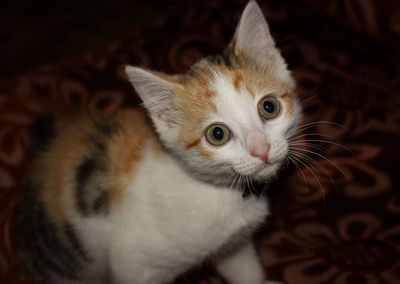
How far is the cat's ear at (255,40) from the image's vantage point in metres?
1.05

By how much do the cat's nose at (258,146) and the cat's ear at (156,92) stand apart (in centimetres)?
25

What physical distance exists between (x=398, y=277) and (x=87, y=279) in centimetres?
96

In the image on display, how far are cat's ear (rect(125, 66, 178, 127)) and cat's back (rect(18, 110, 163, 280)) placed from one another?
12 cm

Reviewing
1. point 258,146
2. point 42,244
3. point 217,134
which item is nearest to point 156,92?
point 217,134

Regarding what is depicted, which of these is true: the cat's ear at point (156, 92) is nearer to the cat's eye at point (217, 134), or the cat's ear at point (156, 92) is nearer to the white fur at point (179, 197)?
the white fur at point (179, 197)

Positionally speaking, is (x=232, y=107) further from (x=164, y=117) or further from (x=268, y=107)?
(x=164, y=117)

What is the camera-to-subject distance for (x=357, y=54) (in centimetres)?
174

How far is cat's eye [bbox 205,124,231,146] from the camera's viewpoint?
3.21 feet

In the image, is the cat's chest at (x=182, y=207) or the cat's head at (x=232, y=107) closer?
the cat's head at (x=232, y=107)

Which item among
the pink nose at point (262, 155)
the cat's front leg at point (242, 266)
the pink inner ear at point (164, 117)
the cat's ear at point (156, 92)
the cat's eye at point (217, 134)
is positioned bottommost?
the cat's front leg at point (242, 266)

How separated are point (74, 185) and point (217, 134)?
49cm

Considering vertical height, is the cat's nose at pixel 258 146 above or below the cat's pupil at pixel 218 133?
below

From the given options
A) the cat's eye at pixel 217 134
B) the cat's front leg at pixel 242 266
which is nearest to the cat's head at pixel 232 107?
the cat's eye at pixel 217 134

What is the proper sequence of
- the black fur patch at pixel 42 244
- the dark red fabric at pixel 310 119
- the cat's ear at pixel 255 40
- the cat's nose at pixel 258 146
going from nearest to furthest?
the cat's nose at pixel 258 146, the cat's ear at pixel 255 40, the black fur patch at pixel 42 244, the dark red fabric at pixel 310 119
